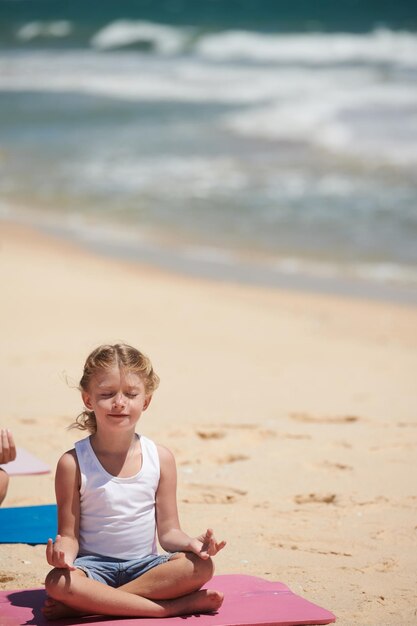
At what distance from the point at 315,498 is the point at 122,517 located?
4.52 feet

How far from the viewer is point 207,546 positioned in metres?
3.35

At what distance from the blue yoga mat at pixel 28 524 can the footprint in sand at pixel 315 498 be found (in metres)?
1.04

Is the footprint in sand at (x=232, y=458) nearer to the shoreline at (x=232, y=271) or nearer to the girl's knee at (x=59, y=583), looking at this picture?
the girl's knee at (x=59, y=583)

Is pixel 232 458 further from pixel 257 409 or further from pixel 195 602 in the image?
pixel 195 602

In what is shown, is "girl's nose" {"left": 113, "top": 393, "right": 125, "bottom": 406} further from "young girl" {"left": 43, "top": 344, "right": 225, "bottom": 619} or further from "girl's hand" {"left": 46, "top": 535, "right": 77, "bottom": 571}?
"girl's hand" {"left": 46, "top": 535, "right": 77, "bottom": 571}

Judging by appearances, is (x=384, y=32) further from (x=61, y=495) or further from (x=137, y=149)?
(x=61, y=495)

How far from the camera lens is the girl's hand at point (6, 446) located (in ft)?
11.2

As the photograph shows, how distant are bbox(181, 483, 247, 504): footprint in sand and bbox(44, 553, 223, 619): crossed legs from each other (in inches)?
46.3

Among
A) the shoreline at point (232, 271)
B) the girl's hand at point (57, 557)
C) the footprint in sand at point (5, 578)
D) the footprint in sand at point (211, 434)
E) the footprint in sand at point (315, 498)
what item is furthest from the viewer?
the shoreline at point (232, 271)

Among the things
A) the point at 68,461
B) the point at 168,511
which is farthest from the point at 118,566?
the point at 68,461

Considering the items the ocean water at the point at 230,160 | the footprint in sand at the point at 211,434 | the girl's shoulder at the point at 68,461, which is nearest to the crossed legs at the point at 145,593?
the girl's shoulder at the point at 68,461

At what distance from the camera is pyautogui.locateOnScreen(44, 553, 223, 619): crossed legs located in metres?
3.28

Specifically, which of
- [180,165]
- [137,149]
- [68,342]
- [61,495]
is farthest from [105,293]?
[137,149]

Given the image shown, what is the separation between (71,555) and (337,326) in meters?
4.83
